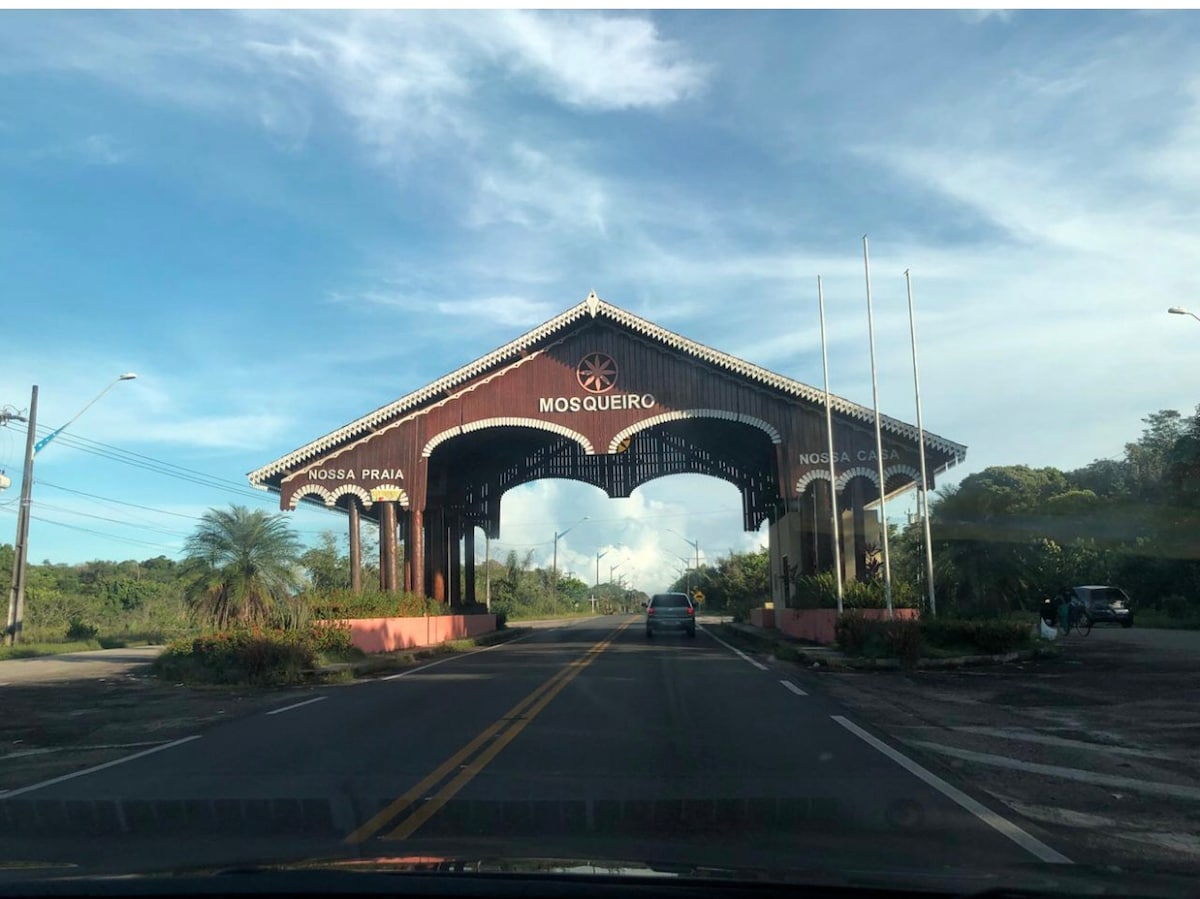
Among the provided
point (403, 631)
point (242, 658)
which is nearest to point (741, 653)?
point (403, 631)

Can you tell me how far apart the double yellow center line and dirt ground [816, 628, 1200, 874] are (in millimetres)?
4364

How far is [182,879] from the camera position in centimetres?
454

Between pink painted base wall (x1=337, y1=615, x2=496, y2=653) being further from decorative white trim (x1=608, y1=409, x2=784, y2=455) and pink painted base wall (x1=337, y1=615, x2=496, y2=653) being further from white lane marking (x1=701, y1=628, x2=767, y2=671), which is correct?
white lane marking (x1=701, y1=628, x2=767, y2=671)

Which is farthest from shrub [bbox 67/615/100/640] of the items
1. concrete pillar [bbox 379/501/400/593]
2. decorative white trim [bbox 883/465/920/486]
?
decorative white trim [bbox 883/465/920/486]

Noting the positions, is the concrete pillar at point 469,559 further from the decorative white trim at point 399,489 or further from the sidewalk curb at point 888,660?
the sidewalk curb at point 888,660

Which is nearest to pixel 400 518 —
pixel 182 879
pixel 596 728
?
pixel 596 728

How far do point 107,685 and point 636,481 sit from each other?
2713 centimetres

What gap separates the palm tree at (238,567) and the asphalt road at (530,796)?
18.1 metres

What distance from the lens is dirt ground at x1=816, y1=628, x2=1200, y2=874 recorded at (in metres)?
7.34

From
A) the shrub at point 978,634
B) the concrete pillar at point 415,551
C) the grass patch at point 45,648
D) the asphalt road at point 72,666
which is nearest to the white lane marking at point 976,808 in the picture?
the shrub at point 978,634

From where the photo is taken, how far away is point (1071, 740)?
38.1 feet

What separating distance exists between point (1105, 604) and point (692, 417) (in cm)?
1845

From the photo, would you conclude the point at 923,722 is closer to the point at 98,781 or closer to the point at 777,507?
the point at 98,781

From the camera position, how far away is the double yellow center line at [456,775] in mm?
7285
